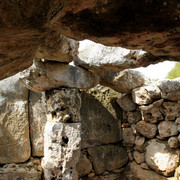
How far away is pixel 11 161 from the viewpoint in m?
3.92

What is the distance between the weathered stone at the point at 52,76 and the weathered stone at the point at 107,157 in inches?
76.6

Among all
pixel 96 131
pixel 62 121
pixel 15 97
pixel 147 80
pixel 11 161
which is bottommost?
pixel 11 161

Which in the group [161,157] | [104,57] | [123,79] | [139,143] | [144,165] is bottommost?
[144,165]

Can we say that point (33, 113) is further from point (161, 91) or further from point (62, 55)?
point (161, 91)

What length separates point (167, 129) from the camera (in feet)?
14.0

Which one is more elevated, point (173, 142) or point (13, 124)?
point (13, 124)

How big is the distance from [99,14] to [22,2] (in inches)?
16.6

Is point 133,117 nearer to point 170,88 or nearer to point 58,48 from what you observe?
point 170,88

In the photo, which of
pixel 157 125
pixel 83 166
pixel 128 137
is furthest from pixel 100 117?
pixel 157 125

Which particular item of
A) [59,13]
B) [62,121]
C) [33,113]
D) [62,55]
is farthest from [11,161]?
[59,13]

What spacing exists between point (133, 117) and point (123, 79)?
45.5 inches

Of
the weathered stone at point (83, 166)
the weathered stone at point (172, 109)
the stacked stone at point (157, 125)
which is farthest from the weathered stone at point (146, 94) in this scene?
the weathered stone at point (83, 166)

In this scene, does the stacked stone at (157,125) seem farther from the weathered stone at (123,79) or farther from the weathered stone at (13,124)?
the weathered stone at (13,124)

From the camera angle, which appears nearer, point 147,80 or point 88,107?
point 147,80
